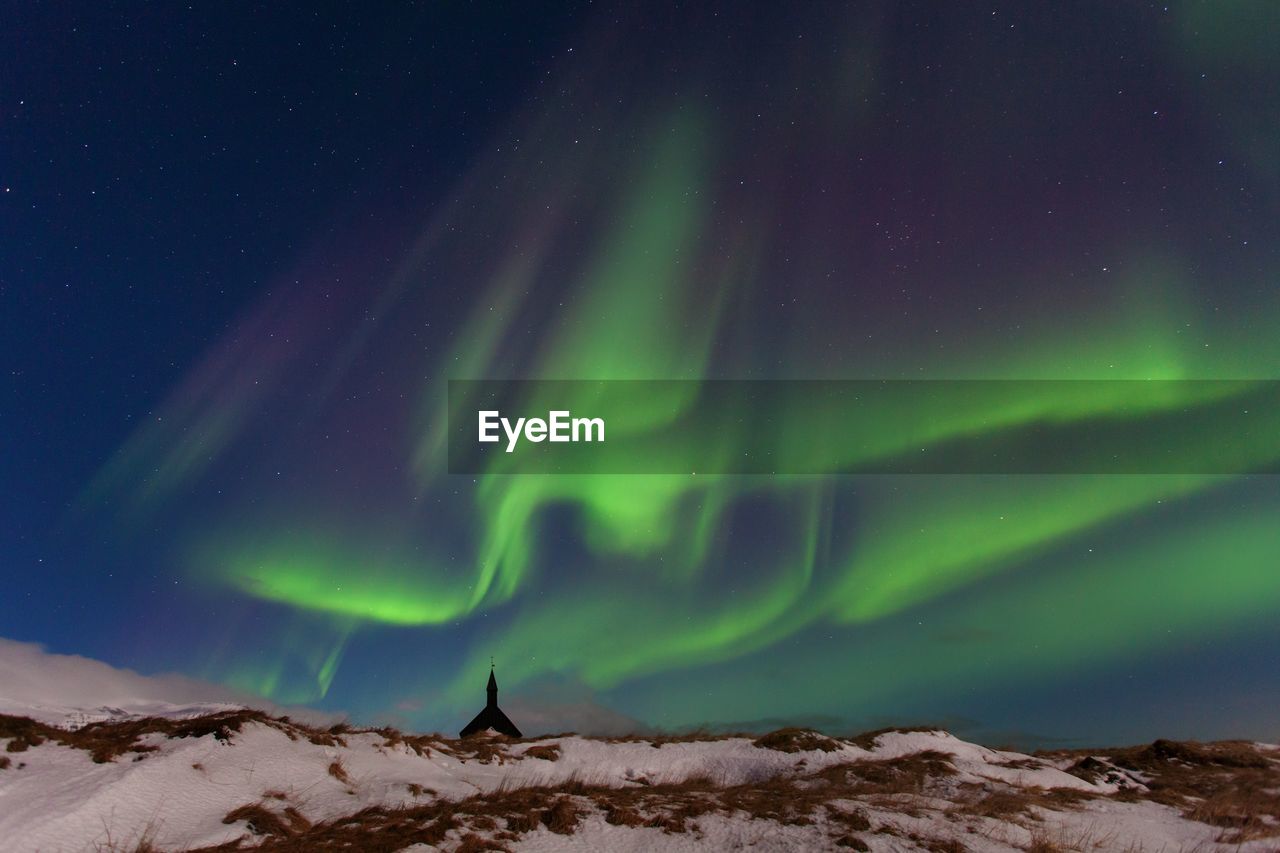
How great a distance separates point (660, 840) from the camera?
11.4m

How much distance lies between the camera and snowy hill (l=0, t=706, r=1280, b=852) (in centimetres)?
1126

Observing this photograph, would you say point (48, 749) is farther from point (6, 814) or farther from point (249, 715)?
point (249, 715)

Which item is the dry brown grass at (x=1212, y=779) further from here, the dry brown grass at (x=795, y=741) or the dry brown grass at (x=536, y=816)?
the dry brown grass at (x=795, y=741)

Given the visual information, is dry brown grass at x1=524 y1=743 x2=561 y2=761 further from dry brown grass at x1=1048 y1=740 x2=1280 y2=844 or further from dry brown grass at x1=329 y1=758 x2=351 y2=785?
dry brown grass at x1=1048 y1=740 x2=1280 y2=844

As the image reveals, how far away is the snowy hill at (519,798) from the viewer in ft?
36.9

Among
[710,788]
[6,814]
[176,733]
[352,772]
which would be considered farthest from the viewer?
[710,788]

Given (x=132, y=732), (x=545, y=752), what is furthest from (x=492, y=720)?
(x=132, y=732)

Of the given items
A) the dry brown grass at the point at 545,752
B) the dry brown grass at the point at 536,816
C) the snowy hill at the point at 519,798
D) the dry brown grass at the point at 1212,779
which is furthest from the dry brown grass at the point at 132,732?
the dry brown grass at the point at 1212,779

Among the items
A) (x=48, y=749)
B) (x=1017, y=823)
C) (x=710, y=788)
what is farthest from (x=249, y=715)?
(x=1017, y=823)

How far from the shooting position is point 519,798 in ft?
45.8

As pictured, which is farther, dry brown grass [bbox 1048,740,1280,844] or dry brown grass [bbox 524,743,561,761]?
dry brown grass [bbox 524,743,561,761]

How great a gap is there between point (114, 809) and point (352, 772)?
19.5 ft

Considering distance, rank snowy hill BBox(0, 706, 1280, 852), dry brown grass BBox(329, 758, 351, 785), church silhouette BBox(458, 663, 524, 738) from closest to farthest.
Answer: snowy hill BBox(0, 706, 1280, 852)
dry brown grass BBox(329, 758, 351, 785)
church silhouette BBox(458, 663, 524, 738)

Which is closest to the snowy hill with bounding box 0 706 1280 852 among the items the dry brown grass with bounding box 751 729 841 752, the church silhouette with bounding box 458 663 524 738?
the dry brown grass with bounding box 751 729 841 752
